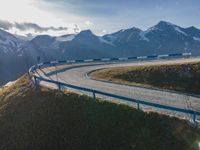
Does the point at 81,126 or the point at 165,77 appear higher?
the point at 165,77

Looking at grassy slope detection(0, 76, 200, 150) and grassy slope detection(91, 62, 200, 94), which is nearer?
grassy slope detection(0, 76, 200, 150)

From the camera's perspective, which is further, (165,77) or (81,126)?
(165,77)

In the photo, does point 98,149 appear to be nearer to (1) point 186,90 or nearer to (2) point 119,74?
(1) point 186,90

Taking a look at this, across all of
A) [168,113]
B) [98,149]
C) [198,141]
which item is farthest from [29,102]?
[198,141]

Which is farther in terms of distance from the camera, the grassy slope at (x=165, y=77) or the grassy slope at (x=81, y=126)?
the grassy slope at (x=165, y=77)
